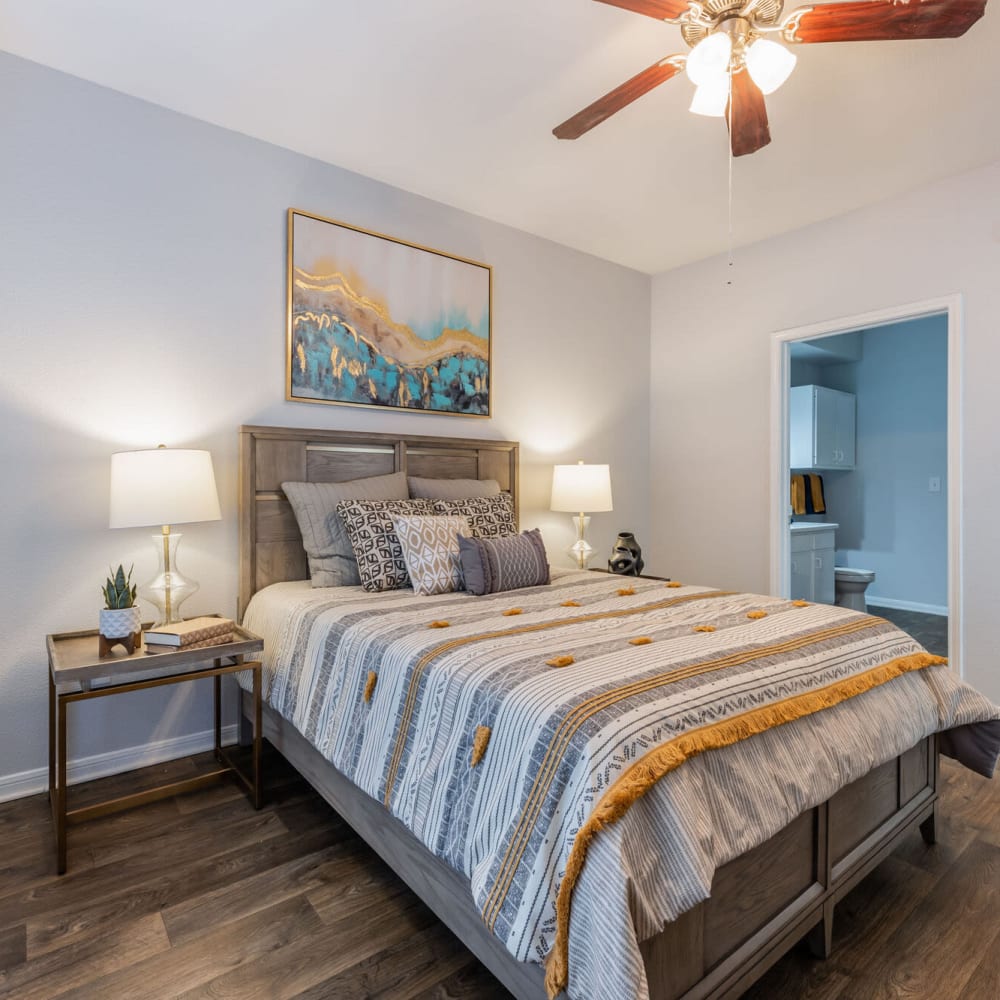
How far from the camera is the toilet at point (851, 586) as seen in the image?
4750 mm

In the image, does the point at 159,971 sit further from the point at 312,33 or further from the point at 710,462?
the point at 710,462

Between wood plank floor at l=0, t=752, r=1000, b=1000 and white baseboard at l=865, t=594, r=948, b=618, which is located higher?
white baseboard at l=865, t=594, r=948, b=618

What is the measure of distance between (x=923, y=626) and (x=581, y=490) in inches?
131

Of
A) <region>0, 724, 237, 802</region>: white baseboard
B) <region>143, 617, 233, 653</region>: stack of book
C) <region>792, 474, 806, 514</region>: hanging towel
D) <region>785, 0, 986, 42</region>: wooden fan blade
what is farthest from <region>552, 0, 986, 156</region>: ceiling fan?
<region>792, 474, 806, 514</region>: hanging towel

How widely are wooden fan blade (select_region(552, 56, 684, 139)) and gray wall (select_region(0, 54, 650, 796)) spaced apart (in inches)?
54.1

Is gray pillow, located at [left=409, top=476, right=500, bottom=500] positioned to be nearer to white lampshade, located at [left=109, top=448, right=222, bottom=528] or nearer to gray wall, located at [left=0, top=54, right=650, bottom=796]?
gray wall, located at [left=0, top=54, right=650, bottom=796]

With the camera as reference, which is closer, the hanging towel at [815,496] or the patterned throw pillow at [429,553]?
the patterned throw pillow at [429,553]

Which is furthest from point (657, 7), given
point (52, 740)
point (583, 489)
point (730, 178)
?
point (52, 740)

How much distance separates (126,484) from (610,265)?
3.33 metres

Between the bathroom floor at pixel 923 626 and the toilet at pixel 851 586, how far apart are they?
28 centimetres

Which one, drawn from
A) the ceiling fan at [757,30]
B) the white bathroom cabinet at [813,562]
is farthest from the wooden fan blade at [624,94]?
the white bathroom cabinet at [813,562]

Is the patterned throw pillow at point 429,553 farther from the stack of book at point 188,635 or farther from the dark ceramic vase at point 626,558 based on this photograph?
the dark ceramic vase at point 626,558

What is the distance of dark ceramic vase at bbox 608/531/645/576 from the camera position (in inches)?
145

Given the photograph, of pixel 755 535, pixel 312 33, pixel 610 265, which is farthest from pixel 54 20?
pixel 755 535
